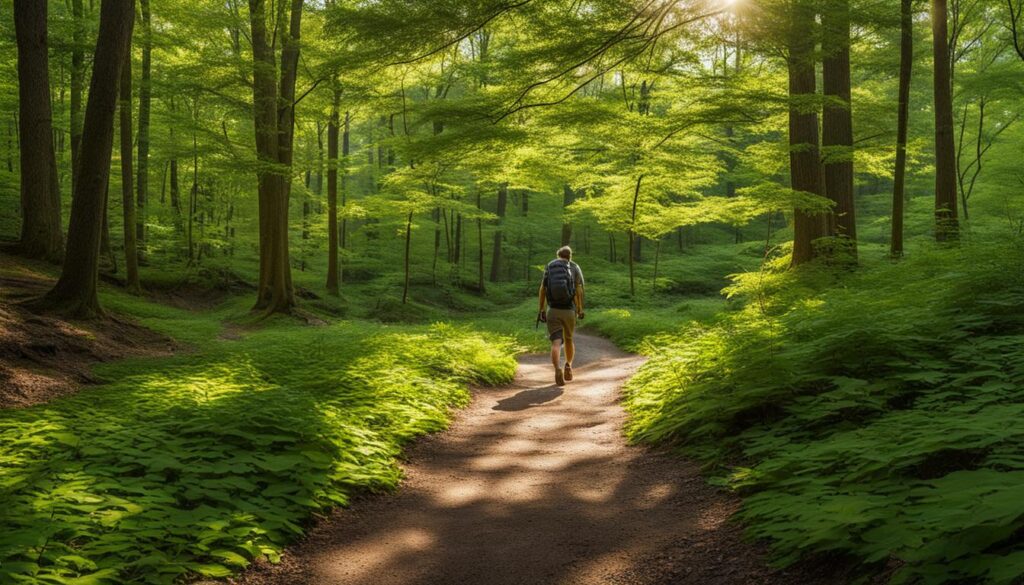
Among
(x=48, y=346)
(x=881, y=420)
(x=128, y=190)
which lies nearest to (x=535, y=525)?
(x=881, y=420)

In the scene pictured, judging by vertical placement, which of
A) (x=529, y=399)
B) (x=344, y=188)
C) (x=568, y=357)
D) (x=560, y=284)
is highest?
(x=344, y=188)

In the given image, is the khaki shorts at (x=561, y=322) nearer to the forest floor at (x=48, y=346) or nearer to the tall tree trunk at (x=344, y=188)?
the forest floor at (x=48, y=346)

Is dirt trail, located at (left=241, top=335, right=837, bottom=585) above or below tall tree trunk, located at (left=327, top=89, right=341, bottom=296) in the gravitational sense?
below

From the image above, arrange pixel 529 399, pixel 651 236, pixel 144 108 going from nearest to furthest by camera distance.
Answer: pixel 529 399 < pixel 144 108 < pixel 651 236

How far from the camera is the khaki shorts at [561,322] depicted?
30.7ft

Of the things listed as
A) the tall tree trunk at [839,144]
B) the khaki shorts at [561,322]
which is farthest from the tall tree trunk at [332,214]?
the tall tree trunk at [839,144]

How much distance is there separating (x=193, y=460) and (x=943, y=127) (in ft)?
37.6

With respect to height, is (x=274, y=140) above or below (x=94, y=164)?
above

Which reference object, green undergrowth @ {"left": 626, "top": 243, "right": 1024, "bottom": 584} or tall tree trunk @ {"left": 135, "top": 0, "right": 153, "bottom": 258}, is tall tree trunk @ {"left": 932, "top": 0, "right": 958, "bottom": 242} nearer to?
green undergrowth @ {"left": 626, "top": 243, "right": 1024, "bottom": 584}

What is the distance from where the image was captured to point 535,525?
3924 millimetres

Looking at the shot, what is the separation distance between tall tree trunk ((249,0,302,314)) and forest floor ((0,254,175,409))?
510 centimetres

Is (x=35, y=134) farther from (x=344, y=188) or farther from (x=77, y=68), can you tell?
(x=344, y=188)

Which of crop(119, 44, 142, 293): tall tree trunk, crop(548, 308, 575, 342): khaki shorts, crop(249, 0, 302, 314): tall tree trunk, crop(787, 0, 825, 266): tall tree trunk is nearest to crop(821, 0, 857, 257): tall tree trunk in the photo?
crop(787, 0, 825, 266): tall tree trunk

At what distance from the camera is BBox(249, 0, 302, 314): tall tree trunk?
14328 mm
